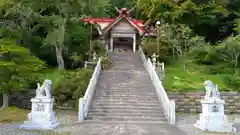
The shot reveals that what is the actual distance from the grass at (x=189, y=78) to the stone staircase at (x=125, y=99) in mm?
1447

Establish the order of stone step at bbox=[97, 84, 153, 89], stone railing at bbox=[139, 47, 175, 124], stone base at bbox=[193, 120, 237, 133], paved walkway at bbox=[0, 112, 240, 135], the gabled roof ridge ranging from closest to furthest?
1. paved walkway at bbox=[0, 112, 240, 135]
2. stone base at bbox=[193, 120, 237, 133]
3. stone railing at bbox=[139, 47, 175, 124]
4. stone step at bbox=[97, 84, 153, 89]
5. the gabled roof ridge

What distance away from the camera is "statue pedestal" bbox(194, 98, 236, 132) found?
12641 mm

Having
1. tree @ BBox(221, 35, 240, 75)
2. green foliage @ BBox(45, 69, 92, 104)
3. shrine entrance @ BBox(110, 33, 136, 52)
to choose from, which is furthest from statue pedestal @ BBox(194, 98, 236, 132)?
shrine entrance @ BBox(110, 33, 136, 52)

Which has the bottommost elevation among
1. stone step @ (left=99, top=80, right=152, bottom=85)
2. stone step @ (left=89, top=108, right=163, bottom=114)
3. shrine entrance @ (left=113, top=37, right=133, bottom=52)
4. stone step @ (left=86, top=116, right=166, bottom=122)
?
stone step @ (left=86, top=116, right=166, bottom=122)

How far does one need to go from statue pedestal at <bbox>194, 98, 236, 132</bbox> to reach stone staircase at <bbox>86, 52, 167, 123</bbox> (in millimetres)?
2427

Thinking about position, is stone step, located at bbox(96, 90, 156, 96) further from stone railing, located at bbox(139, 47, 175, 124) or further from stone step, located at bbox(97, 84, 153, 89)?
stone step, located at bbox(97, 84, 153, 89)

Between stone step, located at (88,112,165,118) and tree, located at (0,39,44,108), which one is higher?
tree, located at (0,39,44,108)

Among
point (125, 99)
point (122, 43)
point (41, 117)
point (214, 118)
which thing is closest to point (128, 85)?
point (125, 99)

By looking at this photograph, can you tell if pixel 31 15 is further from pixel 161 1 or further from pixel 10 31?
pixel 161 1

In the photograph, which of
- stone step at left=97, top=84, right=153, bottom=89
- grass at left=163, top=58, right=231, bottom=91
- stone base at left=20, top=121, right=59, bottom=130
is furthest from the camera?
grass at left=163, top=58, right=231, bottom=91

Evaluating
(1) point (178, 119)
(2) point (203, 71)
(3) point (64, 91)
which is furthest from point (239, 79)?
(3) point (64, 91)

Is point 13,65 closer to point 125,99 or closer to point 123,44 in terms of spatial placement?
point 125,99

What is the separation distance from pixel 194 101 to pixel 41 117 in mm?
9027

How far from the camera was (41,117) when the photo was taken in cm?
1284
